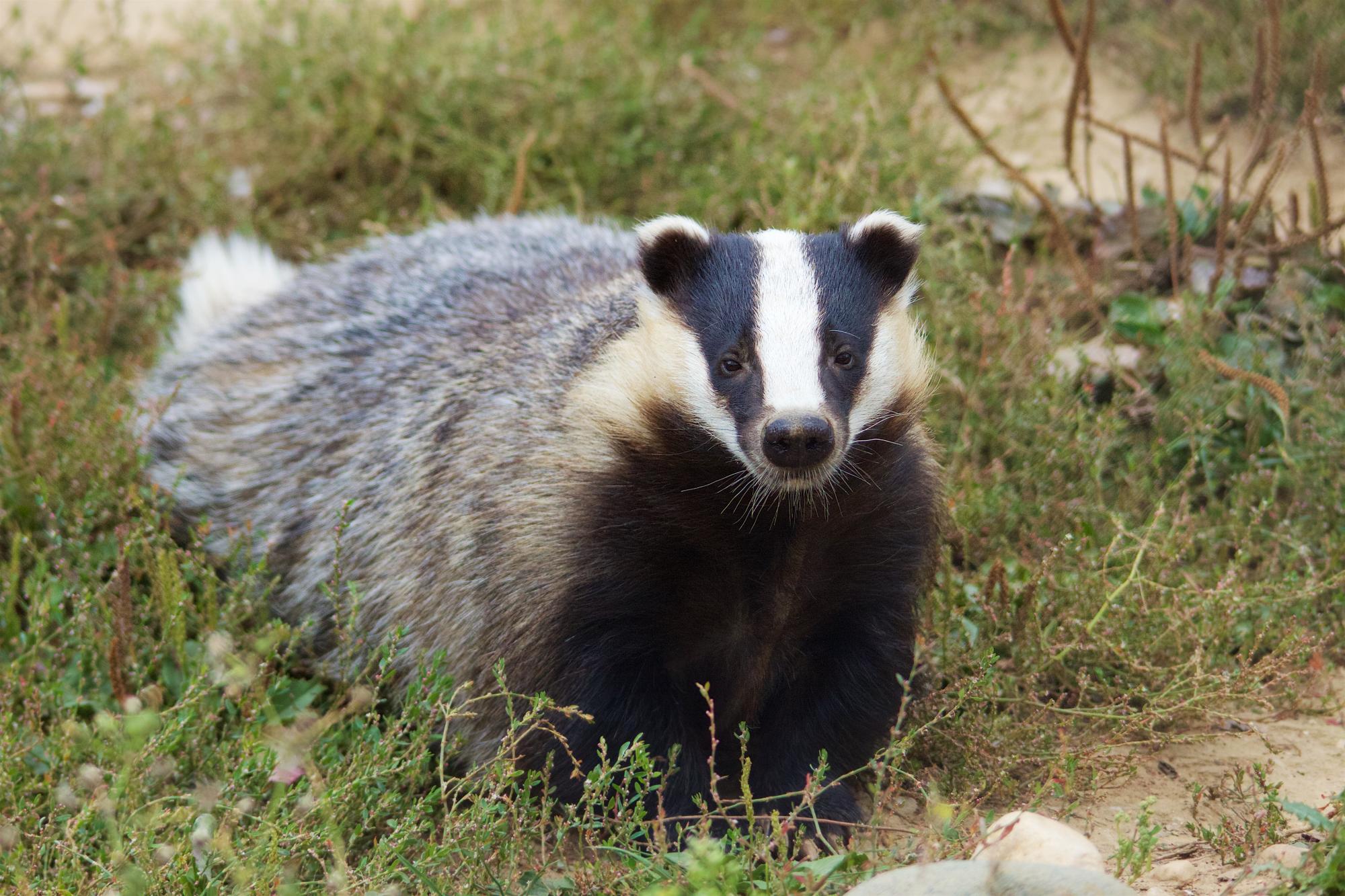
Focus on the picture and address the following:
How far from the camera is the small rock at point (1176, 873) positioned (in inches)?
102

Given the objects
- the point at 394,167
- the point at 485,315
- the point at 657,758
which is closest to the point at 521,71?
the point at 394,167

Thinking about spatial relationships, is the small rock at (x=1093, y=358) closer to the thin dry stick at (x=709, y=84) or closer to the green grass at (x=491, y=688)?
the green grass at (x=491, y=688)

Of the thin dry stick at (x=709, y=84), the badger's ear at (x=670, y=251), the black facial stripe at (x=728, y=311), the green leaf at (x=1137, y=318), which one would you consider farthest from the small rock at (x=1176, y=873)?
the thin dry stick at (x=709, y=84)

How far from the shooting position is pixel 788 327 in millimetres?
2746

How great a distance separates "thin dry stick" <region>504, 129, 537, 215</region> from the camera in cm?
516

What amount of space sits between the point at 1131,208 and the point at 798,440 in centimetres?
244

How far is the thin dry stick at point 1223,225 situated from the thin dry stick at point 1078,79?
49 cm

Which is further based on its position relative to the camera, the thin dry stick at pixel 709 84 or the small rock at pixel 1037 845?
the thin dry stick at pixel 709 84

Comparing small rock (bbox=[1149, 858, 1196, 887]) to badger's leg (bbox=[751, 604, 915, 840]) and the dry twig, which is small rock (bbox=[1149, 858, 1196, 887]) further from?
the dry twig

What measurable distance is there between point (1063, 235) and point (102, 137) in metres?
3.59

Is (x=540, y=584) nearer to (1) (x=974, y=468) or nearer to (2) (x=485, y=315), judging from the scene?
(2) (x=485, y=315)

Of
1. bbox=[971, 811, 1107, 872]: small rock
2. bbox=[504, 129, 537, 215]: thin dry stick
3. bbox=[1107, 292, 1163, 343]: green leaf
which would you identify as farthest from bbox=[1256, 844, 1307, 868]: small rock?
bbox=[504, 129, 537, 215]: thin dry stick

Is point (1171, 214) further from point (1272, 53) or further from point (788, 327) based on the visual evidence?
point (788, 327)

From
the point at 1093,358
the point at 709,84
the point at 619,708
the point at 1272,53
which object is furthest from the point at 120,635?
the point at 1272,53
